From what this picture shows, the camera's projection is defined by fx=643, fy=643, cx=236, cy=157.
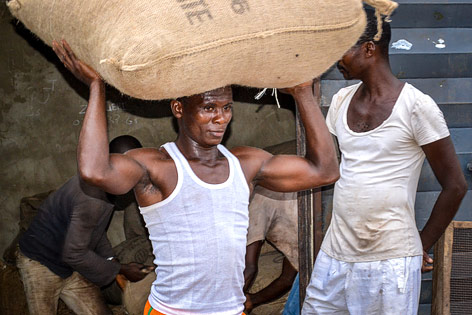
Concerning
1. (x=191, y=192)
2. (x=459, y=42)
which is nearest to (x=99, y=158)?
(x=191, y=192)

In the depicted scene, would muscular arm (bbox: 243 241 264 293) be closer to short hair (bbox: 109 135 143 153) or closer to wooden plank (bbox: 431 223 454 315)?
short hair (bbox: 109 135 143 153)

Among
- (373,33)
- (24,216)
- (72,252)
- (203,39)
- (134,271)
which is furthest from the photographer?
(24,216)

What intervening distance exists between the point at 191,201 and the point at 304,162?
540 mm

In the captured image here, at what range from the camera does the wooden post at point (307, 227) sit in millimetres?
3646

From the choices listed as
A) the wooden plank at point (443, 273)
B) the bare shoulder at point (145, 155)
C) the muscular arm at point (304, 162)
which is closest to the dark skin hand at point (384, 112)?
A: the wooden plank at point (443, 273)

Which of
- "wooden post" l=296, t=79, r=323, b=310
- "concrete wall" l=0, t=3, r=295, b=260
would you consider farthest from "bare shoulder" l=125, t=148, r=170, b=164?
"concrete wall" l=0, t=3, r=295, b=260

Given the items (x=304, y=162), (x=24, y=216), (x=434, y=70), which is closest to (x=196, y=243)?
(x=304, y=162)

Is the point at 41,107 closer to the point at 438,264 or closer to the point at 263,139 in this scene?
the point at 263,139

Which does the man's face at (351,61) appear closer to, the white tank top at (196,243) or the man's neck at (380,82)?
the man's neck at (380,82)

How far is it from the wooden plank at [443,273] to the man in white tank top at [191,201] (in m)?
1.40

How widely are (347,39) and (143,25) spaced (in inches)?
33.9

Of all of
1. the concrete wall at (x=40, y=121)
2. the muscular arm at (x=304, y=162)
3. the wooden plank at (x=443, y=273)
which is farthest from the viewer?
the concrete wall at (x=40, y=121)

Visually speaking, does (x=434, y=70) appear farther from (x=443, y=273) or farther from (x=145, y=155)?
(x=145, y=155)

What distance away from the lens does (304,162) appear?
258 centimetres
